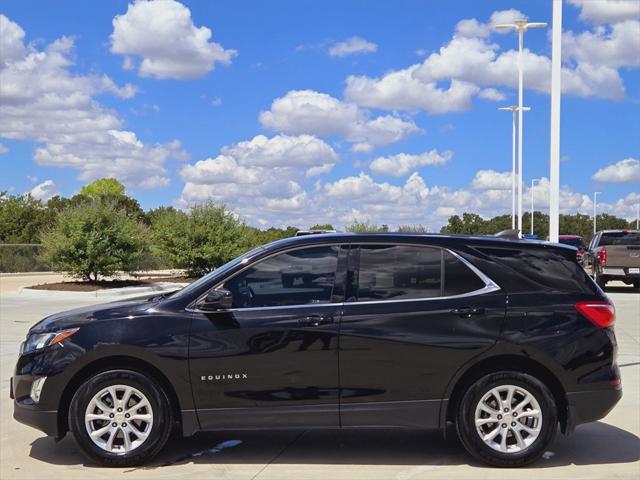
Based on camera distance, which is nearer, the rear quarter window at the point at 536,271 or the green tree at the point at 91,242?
the rear quarter window at the point at 536,271

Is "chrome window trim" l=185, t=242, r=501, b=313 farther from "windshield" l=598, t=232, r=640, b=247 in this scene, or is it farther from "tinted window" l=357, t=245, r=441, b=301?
"windshield" l=598, t=232, r=640, b=247

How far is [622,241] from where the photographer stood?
80.2 ft

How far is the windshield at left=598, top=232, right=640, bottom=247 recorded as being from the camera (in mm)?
24438

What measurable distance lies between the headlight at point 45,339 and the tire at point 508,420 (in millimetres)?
3007

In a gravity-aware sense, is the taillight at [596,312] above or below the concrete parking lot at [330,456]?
above

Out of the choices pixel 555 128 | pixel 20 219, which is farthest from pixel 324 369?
pixel 20 219

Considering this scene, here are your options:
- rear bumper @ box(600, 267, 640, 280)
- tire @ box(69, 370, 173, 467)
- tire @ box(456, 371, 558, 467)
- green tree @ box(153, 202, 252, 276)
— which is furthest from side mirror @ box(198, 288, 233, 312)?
green tree @ box(153, 202, 252, 276)

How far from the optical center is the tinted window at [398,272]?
558 centimetres

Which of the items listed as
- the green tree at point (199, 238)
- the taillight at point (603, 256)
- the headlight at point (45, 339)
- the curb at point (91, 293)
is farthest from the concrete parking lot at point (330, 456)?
the green tree at point (199, 238)

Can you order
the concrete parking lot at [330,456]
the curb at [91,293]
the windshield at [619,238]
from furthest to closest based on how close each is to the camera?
1. the windshield at [619,238]
2. the curb at [91,293]
3. the concrete parking lot at [330,456]

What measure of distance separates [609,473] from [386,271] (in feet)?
7.33

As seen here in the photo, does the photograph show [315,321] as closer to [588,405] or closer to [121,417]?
[121,417]

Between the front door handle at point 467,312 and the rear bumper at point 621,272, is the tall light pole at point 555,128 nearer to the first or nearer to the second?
the rear bumper at point 621,272

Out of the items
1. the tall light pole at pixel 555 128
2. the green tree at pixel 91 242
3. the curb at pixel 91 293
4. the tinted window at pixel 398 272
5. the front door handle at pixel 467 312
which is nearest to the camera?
the front door handle at pixel 467 312
